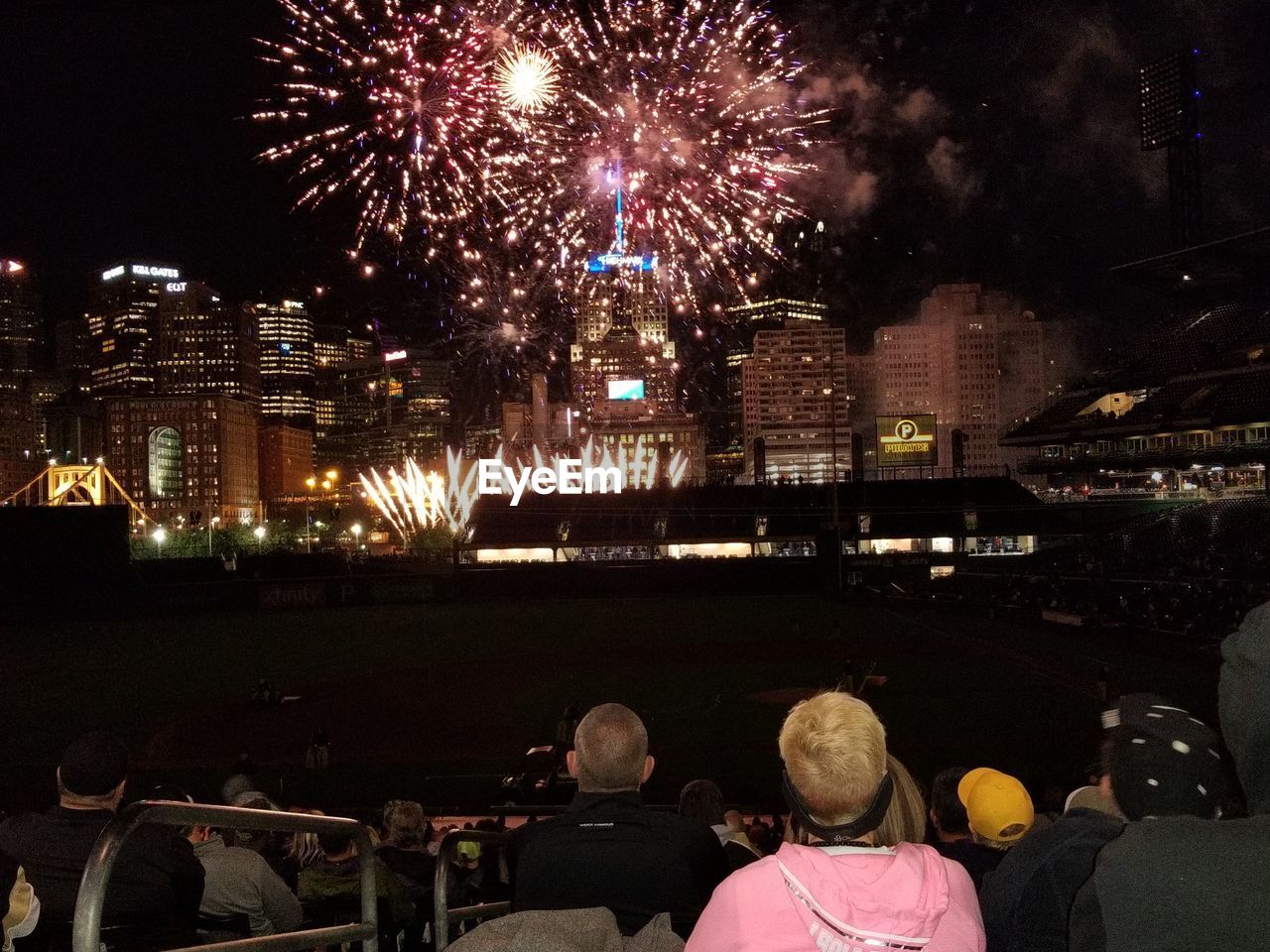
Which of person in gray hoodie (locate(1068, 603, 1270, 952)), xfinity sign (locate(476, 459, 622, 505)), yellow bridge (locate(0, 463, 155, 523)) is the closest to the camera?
person in gray hoodie (locate(1068, 603, 1270, 952))

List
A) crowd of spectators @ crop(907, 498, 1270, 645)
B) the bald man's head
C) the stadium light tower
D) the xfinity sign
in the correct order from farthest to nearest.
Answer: the stadium light tower → the xfinity sign → crowd of spectators @ crop(907, 498, 1270, 645) → the bald man's head

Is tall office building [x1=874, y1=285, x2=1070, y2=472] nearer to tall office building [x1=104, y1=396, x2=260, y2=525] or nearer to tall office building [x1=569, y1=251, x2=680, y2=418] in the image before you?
tall office building [x1=569, y1=251, x2=680, y2=418]

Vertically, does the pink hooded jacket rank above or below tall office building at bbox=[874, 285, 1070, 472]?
below

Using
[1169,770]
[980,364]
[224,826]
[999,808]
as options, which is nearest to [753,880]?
[1169,770]

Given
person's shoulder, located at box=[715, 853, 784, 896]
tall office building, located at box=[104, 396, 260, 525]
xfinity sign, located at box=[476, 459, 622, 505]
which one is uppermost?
tall office building, located at box=[104, 396, 260, 525]

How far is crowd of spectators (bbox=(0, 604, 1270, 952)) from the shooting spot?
62.3 inches

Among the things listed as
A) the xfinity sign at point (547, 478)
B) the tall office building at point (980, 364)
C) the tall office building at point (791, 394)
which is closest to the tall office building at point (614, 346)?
the tall office building at point (791, 394)

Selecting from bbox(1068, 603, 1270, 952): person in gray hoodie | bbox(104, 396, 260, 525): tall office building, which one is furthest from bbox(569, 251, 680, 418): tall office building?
bbox(1068, 603, 1270, 952): person in gray hoodie

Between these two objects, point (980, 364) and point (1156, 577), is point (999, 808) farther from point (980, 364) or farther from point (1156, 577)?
point (980, 364)

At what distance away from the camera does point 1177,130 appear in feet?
225

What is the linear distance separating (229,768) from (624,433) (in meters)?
136

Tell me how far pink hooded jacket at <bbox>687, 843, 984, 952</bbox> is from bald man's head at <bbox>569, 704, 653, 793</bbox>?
113 cm

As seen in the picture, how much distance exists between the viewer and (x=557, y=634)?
34.9 m

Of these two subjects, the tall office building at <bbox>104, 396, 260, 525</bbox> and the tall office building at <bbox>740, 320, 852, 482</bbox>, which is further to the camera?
the tall office building at <bbox>740, 320, 852, 482</bbox>
